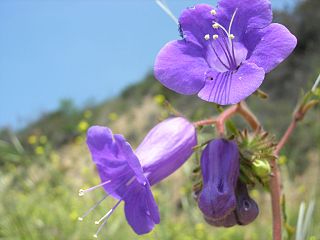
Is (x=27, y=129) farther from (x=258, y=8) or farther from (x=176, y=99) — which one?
(x=258, y=8)

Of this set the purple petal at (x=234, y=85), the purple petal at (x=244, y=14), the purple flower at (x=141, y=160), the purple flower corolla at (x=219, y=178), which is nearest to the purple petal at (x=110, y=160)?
the purple flower at (x=141, y=160)

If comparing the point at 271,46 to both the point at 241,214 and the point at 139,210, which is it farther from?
the point at 139,210

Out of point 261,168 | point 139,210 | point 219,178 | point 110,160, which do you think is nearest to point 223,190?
point 219,178

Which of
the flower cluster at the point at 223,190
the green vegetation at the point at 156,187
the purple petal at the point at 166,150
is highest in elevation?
the purple petal at the point at 166,150

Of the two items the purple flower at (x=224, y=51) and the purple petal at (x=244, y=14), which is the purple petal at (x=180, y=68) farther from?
the purple petal at (x=244, y=14)

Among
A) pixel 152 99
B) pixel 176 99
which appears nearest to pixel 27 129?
pixel 152 99
